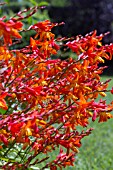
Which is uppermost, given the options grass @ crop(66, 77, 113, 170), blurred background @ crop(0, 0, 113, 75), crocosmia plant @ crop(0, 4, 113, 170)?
crocosmia plant @ crop(0, 4, 113, 170)

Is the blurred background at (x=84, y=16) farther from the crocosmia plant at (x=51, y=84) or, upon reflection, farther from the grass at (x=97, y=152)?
the crocosmia plant at (x=51, y=84)

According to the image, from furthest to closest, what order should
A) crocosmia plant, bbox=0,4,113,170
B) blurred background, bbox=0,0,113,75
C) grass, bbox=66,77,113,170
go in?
1. blurred background, bbox=0,0,113,75
2. grass, bbox=66,77,113,170
3. crocosmia plant, bbox=0,4,113,170

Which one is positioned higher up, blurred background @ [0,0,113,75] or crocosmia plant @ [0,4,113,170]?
crocosmia plant @ [0,4,113,170]

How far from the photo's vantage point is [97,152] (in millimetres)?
5531

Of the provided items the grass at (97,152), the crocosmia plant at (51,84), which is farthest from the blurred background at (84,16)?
the crocosmia plant at (51,84)

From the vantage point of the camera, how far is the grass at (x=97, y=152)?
4.74m

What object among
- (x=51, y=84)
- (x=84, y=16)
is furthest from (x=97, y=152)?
(x=84, y=16)

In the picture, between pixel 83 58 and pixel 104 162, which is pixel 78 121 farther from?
pixel 104 162

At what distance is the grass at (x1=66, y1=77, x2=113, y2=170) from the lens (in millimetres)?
4742

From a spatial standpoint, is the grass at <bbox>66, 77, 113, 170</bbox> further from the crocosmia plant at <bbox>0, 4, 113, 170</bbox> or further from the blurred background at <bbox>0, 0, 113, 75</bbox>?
the blurred background at <bbox>0, 0, 113, 75</bbox>

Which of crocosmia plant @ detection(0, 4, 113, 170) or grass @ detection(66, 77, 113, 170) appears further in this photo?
grass @ detection(66, 77, 113, 170)

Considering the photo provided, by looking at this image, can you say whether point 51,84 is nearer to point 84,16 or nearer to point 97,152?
point 97,152

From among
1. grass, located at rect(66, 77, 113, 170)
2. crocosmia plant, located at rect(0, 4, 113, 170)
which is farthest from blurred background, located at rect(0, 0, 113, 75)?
crocosmia plant, located at rect(0, 4, 113, 170)

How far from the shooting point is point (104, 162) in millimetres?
4891
